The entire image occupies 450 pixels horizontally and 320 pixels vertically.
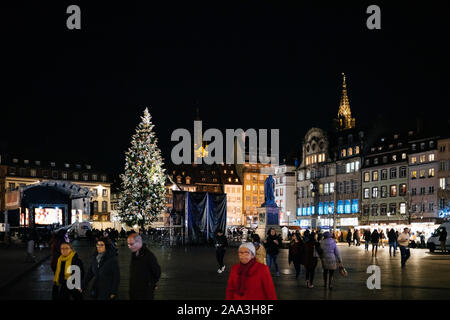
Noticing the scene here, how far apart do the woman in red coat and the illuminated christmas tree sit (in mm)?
62660

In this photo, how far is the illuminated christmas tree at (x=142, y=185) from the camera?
7012 cm

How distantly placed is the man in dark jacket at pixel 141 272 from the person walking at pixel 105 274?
29 cm

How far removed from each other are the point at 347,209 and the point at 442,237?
5847 cm

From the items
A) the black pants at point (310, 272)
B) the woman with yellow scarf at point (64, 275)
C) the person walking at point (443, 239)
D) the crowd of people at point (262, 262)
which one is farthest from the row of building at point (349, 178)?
the woman with yellow scarf at point (64, 275)

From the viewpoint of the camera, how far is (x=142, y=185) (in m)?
70.2

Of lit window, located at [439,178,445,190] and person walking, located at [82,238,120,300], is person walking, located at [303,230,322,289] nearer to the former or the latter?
person walking, located at [82,238,120,300]

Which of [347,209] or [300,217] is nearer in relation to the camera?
[347,209]

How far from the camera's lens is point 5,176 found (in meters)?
112

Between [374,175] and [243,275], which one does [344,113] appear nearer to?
[374,175]

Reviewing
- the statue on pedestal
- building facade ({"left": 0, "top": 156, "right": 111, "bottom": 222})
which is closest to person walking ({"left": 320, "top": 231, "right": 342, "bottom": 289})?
the statue on pedestal

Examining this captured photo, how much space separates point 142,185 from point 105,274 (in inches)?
2409

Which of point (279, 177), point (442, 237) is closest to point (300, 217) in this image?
point (279, 177)

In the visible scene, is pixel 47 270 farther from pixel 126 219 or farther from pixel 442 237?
pixel 126 219
